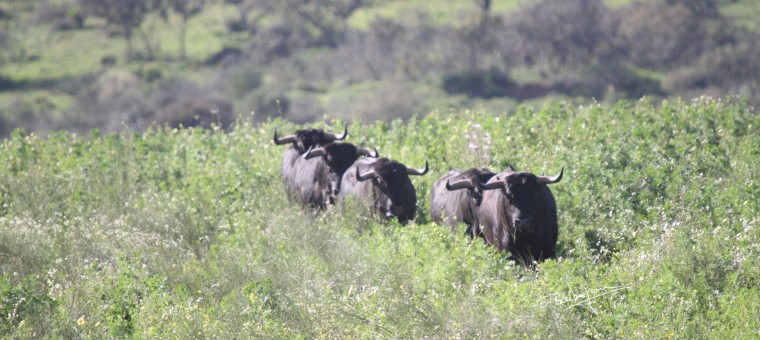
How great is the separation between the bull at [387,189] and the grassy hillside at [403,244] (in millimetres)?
402

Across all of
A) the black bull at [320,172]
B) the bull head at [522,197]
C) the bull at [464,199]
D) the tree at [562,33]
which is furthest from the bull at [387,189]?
the tree at [562,33]

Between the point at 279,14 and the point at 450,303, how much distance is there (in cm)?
7827

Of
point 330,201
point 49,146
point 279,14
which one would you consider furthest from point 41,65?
point 330,201

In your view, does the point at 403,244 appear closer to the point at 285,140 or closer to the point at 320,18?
the point at 285,140

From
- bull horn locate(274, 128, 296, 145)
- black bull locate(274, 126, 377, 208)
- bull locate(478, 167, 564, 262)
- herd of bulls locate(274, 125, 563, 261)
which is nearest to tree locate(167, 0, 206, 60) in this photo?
bull horn locate(274, 128, 296, 145)

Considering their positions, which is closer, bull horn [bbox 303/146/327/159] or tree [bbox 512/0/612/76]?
bull horn [bbox 303/146/327/159]

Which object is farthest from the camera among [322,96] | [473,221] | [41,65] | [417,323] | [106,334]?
[41,65]

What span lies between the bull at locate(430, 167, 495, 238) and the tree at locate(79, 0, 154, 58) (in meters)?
66.5

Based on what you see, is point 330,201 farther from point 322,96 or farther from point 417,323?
point 322,96

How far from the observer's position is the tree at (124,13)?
77688 mm

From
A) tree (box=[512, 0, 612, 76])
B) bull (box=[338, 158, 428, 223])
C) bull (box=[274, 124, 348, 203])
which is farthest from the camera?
tree (box=[512, 0, 612, 76])

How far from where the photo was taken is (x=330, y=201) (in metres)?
15.9

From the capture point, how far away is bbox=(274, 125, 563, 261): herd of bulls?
483 inches

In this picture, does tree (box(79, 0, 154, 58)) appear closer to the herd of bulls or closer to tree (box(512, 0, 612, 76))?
tree (box(512, 0, 612, 76))
